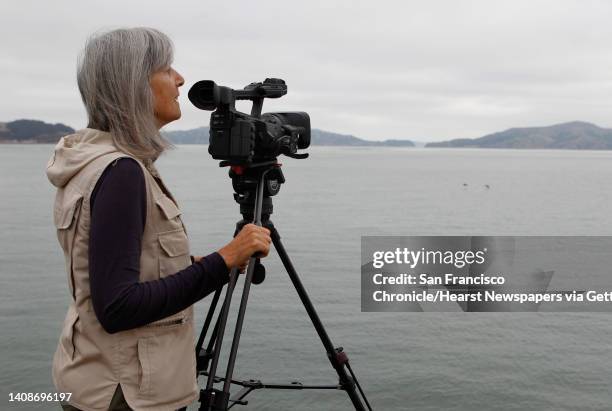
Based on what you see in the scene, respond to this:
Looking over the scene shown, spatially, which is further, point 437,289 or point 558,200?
point 558,200

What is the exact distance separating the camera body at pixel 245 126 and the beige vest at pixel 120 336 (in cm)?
36

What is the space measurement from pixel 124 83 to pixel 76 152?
0.85 ft

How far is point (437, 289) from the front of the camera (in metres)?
12.9

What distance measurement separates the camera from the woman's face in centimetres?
201

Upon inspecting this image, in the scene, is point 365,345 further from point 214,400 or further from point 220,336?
point 220,336

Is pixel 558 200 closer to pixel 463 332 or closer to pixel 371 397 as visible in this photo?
pixel 463 332

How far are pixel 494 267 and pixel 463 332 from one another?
616 centimetres

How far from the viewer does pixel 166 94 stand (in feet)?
6.70

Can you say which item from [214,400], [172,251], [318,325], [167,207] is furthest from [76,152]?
[318,325]

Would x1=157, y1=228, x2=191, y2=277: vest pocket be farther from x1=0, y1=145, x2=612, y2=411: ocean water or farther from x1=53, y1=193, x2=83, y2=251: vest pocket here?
x1=0, y1=145, x2=612, y2=411: ocean water

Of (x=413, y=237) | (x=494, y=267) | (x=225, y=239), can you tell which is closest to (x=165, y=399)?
(x=494, y=267)

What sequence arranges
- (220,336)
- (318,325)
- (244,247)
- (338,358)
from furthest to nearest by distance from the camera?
(338,358)
(318,325)
(220,336)
(244,247)

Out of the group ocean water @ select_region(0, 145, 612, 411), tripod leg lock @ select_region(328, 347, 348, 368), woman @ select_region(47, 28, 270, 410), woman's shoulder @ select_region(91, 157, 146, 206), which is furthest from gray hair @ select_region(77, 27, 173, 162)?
ocean water @ select_region(0, 145, 612, 411)

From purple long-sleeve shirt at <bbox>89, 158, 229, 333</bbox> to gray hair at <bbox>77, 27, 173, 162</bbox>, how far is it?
6.8 inches
